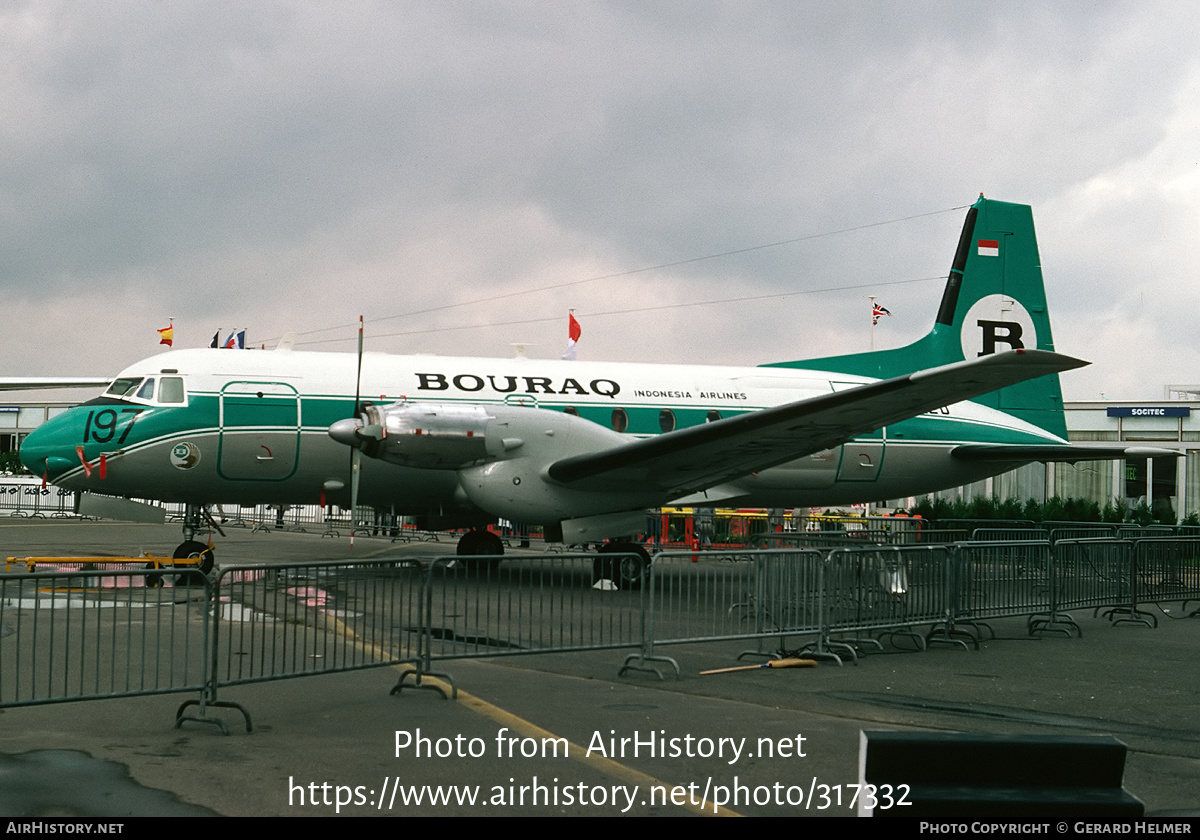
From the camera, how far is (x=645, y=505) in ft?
51.4

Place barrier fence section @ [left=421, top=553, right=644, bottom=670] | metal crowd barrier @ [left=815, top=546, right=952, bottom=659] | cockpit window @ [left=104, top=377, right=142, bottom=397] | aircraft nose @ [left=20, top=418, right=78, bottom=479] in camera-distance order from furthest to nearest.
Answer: cockpit window @ [left=104, top=377, right=142, bottom=397], aircraft nose @ [left=20, top=418, right=78, bottom=479], metal crowd barrier @ [left=815, top=546, right=952, bottom=659], barrier fence section @ [left=421, top=553, right=644, bottom=670]

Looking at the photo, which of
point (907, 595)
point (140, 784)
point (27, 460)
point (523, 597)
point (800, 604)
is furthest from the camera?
point (27, 460)

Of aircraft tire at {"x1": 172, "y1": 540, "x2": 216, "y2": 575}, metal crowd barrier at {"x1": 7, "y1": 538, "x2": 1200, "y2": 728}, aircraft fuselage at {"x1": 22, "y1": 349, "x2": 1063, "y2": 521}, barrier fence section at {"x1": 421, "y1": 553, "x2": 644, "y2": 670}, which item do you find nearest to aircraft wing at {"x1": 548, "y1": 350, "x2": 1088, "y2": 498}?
aircraft fuselage at {"x1": 22, "y1": 349, "x2": 1063, "y2": 521}

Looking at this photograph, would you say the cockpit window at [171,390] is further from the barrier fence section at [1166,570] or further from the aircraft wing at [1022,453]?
the aircraft wing at [1022,453]

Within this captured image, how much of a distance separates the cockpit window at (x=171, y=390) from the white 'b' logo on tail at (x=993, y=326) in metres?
14.1

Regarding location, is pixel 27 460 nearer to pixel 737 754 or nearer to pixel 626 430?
pixel 626 430

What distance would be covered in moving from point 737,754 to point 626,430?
37.6ft

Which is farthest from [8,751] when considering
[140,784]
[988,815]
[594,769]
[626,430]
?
[626,430]

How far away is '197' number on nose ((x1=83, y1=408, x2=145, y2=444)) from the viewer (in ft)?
48.9

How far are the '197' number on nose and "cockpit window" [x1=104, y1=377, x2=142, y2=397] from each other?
0.35 m

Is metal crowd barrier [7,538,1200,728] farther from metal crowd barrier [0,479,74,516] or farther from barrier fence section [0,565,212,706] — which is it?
metal crowd barrier [0,479,74,516]

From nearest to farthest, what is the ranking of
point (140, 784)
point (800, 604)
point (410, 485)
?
point (140, 784) → point (800, 604) → point (410, 485)

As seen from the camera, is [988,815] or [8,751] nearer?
[988,815]

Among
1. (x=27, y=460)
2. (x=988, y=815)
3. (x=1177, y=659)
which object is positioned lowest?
(x=1177, y=659)
